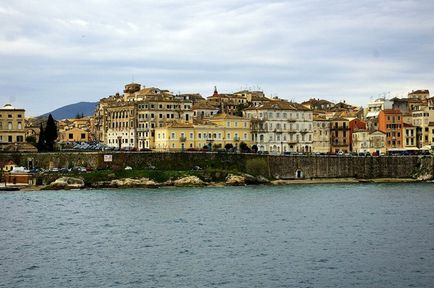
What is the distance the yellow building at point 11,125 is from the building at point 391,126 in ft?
180

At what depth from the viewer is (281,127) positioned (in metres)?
119

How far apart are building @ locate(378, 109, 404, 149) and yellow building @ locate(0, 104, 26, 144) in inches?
2160

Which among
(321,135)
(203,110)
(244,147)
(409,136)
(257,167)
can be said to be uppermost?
(203,110)

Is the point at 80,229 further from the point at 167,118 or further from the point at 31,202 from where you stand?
the point at 167,118

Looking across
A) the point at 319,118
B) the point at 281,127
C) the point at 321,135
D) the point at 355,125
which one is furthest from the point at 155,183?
the point at 355,125

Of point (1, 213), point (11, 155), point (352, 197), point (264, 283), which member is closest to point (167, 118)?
point (11, 155)

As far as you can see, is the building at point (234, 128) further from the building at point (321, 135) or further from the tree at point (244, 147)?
the building at point (321, 135)

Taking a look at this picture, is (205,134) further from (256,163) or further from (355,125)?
(355,125)

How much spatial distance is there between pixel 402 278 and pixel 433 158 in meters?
72.2

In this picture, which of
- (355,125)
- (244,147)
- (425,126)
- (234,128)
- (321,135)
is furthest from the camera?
(355,125)

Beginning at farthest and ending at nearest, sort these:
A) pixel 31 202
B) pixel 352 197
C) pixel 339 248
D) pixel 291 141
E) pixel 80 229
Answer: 1. pixel 291 141
2. pixel 352 197
3. pixel 31 202
4. pixel 80 229
5. pixel 339 248

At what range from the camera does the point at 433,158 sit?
107562 millimetres

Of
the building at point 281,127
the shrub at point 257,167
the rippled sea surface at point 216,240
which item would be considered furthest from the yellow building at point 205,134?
the rippled sea surface at point 216,240

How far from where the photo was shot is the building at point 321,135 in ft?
421
